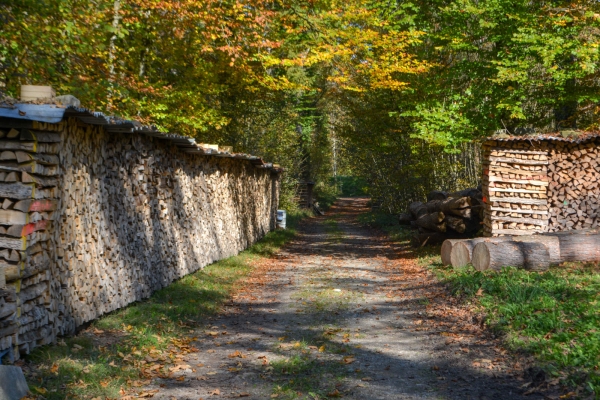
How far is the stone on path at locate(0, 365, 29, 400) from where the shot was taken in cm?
481

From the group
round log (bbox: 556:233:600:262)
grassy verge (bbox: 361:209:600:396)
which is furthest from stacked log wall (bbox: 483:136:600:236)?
grassy verge (bbox: 361:209:600:396)

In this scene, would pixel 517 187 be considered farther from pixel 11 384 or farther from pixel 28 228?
pixel 11 384

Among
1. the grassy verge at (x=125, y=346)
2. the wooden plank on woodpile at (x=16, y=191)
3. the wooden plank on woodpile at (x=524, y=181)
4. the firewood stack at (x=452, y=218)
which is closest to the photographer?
the grassy verge at (x=125, y=346)

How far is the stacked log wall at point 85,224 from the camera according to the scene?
651 cm

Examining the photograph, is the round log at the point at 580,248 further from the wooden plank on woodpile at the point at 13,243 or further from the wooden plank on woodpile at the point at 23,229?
the wooden plank on woodpile at the point at 13,243

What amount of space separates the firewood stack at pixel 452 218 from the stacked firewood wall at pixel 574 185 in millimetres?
2356

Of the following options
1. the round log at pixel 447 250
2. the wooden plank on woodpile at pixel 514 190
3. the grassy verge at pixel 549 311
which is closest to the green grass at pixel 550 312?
the grassy verge at pixel 549 311

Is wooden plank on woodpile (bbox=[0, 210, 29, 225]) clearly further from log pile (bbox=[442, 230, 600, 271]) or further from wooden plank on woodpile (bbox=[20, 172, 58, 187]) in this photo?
log pile (bbox=[442, 230, 600, 271])

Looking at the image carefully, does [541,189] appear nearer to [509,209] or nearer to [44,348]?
[509,209]

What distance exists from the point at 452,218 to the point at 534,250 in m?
5.75

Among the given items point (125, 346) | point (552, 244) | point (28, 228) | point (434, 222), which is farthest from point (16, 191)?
point (434, 222)

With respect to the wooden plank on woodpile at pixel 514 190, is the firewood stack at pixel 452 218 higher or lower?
lower

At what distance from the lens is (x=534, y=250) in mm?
12102

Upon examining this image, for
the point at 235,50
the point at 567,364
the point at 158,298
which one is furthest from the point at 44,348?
the point at 235,50
